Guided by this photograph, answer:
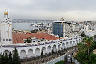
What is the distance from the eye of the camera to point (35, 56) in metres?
40.4

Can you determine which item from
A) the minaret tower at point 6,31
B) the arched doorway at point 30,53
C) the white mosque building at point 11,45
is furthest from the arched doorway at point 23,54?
the minaret tower at point 6,31

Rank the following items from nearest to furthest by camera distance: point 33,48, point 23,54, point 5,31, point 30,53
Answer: point 23,54
point 5,31
point 33,48
point 30,53

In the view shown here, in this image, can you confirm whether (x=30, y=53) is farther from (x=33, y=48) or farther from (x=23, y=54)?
(x=23, y=54)

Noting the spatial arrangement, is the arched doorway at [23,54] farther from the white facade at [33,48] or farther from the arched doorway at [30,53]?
the arched doorway at [30,53]

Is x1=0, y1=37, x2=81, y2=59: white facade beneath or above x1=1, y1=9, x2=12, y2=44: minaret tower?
beneath

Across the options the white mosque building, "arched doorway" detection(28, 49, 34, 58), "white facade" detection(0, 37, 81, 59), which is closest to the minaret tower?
the white mosque building

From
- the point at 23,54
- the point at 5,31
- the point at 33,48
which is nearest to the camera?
the point at 23,54

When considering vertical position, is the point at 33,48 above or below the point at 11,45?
below

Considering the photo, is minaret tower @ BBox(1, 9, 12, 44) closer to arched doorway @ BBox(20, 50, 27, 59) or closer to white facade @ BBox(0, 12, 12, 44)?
white facade @ BBox(0, 12, 12, 44)

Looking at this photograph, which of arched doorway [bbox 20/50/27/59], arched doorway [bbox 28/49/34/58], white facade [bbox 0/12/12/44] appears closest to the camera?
arched doorway [bbox 20/50/27/59]

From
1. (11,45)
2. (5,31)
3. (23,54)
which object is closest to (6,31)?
(5,31)

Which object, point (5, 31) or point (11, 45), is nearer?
point (11, 45)

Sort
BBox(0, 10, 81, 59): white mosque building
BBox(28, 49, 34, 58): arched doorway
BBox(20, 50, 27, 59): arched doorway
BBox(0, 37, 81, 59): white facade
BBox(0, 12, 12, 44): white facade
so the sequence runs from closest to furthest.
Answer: BBox(0, 37, 81, 59): white facade < BBox(0, 10, 81, 59): white mosque building < BBox(20, 50, 27, 59): arched doorway < BBox(0, 12, 12, 44): white facade < BBox(28, 49, 34, 58): arched doorway

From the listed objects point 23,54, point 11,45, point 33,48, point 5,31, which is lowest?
point 23,54
